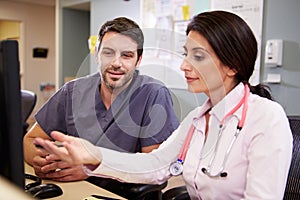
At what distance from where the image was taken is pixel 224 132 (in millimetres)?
1108

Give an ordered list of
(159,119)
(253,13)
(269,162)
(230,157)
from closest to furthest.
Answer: (269,162), (230,157), (159,119), (253,13)

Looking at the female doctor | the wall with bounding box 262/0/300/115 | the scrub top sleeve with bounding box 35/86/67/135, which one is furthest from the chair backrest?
the wall with bounding box 262/0/300/115

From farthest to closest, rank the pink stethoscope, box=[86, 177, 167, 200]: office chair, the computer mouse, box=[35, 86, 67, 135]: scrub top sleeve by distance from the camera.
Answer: box=[35, 86, 67, 135]: scrub top sleeve
box=[86, 177, 167, 200]: office chair
the computer mouse
the pink stethoscope

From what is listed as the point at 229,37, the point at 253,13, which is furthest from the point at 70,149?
the point at 253,13

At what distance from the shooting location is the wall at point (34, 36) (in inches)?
249

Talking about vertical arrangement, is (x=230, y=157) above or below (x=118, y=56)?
below

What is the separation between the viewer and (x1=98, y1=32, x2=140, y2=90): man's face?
120 centimetres

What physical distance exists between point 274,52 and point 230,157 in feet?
6.17

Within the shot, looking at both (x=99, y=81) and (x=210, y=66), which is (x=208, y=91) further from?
(x=99, y=81)

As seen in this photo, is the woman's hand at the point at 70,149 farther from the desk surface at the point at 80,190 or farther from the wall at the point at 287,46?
the wall at the point at 287,46

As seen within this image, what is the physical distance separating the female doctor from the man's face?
20 centimetres

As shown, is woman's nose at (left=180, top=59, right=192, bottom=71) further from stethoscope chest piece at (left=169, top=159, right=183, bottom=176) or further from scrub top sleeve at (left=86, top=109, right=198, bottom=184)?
stethoscope chest piece at (left=169, top=159, right=183, bottom=176)

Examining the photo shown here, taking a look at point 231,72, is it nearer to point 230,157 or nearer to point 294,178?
point 230,157

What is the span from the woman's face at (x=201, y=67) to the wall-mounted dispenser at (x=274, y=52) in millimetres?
1713
